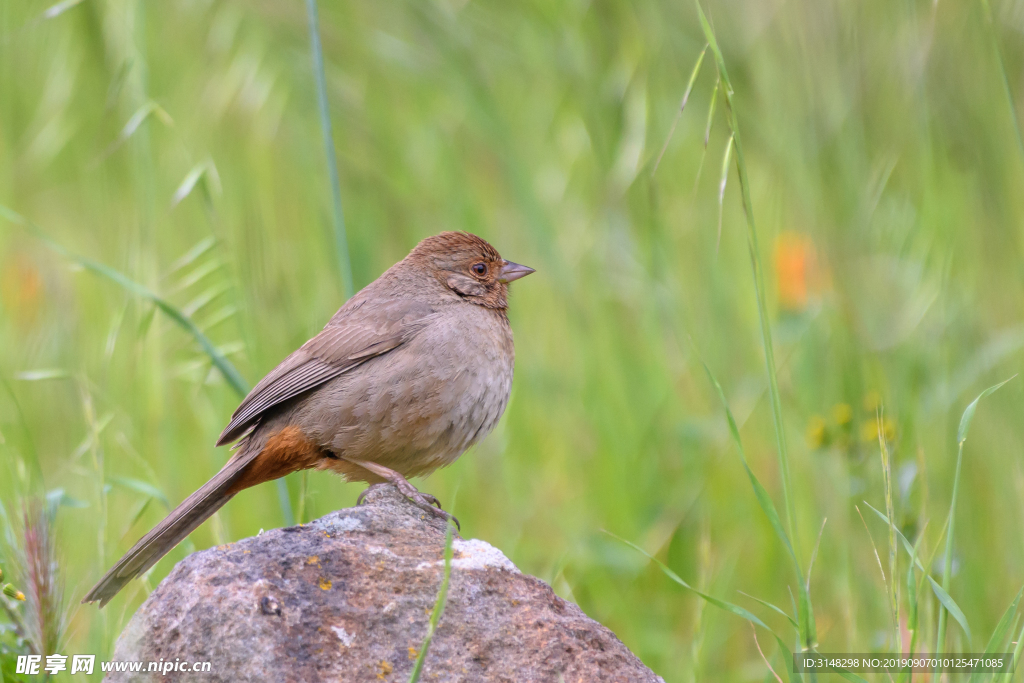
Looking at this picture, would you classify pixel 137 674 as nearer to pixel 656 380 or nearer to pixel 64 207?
pixel 656 380

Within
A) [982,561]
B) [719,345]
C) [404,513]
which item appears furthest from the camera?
[719,345]

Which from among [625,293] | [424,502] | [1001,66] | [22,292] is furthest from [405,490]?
[22,292]

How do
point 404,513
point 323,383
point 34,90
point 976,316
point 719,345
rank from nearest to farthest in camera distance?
point 404,513 → point 323,383 → point 976,316 → point 719,345 → point 34,90

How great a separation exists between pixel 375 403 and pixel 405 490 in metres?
0.36

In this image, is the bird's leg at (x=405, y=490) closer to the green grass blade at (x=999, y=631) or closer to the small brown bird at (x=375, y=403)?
the small brown bird at (x=375, y=403)

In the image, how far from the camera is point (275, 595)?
2.14 m

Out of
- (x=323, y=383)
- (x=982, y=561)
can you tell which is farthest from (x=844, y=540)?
(x=323, y=383)

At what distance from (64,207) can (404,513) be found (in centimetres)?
583

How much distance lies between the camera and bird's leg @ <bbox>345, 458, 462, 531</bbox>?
115 inches

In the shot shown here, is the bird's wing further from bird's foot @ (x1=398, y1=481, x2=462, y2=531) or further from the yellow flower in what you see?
the yellow flower

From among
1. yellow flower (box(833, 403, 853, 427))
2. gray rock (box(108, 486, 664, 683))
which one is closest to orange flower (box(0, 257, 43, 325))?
gray rock (box(108, 486, 664, 683))

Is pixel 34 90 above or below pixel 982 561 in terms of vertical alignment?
above

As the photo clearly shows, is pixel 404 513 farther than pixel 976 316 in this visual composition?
No

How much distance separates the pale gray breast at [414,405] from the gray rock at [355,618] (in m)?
0.85
